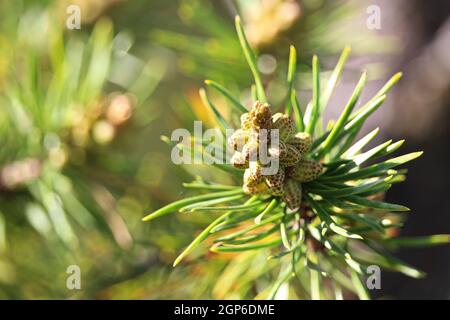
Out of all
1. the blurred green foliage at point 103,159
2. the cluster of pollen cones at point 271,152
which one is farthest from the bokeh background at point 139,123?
the cluster of pollen cones at point 271,152

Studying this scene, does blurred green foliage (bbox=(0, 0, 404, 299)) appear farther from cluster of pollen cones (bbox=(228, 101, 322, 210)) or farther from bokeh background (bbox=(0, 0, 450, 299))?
cluster of pollen cones (bbox=(228, 101, 322, 210))

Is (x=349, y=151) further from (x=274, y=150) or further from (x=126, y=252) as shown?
(x=126, y=252)

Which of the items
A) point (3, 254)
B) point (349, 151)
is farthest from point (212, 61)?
point (3, 254)

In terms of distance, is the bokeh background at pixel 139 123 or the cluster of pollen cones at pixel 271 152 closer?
the cluster of pollen cones at pixel 271 152

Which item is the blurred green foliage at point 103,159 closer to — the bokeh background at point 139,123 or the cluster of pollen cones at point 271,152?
the bokeh background at point 139,123

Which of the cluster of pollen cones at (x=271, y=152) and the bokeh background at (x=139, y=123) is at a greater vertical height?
the bokeh background at (x=139, y=123)

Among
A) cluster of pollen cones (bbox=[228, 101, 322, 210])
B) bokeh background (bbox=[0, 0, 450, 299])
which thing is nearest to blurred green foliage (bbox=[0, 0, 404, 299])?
bokeh background (bbox=[0, 0, 450, 299])
